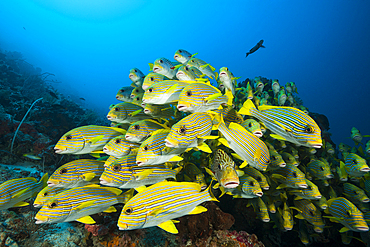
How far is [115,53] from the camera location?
5271 inches

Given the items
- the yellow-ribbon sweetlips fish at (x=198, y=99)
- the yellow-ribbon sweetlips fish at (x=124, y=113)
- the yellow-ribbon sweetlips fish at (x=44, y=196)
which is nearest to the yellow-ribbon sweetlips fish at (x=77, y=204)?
the yellow-ribbon sweetlips fish at (x=44, y=196)

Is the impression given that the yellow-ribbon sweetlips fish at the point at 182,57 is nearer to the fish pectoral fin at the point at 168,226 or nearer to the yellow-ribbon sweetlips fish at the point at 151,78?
the yellow-ribbon sweetlips fish at the point at 151,78

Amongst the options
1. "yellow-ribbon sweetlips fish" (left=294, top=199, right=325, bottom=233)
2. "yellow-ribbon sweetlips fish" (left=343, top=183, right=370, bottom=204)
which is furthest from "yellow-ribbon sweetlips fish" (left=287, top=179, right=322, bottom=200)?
"yellow-ribbon sweetlips fish" (left=343, top=183, right=370, bottom=204)

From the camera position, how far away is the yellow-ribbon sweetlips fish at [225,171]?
1.71 m

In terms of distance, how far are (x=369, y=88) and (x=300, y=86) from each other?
29803 mm

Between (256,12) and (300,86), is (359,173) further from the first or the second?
(256,12)

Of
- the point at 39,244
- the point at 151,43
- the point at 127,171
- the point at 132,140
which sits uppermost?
the point at 151,43

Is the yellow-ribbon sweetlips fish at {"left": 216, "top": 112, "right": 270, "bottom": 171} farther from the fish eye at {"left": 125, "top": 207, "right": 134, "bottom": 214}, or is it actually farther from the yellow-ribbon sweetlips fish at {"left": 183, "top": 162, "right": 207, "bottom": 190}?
the fish eye at {"left": 125, "top": 207, "right": 134, "bottom": 214}

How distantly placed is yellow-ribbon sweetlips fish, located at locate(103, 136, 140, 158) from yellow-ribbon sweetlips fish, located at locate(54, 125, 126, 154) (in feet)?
0.62

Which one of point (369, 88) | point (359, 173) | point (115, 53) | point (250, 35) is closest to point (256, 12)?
point (250, 35)

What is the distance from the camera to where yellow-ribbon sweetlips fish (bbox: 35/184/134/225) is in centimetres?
173

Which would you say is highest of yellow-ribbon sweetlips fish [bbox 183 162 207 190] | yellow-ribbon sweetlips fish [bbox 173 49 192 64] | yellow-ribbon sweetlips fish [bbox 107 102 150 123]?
yellow-ribbon sweetlips fish [bbox 173 49 192 64]

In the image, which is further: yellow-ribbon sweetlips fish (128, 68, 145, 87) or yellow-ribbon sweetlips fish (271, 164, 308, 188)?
yellow-ribbon sweetlips fish (128, 68, 145, 87)

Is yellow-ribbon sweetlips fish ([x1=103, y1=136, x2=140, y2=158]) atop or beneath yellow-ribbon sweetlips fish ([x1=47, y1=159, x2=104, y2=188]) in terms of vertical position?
atop
